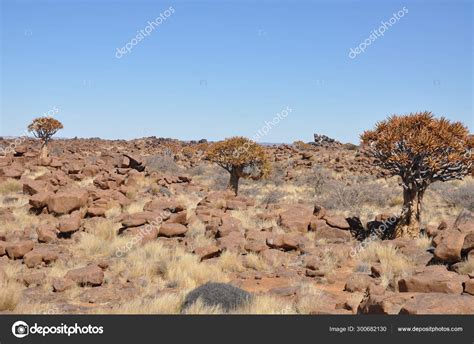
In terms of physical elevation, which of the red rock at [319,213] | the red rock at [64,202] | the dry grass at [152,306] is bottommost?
the dry grass at [152,306]

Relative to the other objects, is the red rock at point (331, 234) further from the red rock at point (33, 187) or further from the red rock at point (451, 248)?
the red rock at point (33, 187)

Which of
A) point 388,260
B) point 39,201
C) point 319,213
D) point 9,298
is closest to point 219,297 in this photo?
point 9,298

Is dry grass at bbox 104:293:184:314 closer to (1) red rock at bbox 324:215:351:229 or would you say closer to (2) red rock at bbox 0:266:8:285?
(2) red rock at bbox 0:266:8:285

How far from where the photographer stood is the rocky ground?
682 cm

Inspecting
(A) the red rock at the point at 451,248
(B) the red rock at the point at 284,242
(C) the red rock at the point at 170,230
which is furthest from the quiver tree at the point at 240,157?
(A) the red rock at the point at 451,248

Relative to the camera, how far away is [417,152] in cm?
1138

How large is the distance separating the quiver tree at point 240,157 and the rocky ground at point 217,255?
263 centimetres

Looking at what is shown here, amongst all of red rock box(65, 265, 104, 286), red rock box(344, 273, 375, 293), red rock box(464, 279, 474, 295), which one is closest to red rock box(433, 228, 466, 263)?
red rock box(344, 273, 375, 293)

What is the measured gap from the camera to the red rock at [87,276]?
26.8 feet

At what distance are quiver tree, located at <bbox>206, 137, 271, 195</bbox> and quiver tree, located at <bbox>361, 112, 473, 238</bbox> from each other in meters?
8.65

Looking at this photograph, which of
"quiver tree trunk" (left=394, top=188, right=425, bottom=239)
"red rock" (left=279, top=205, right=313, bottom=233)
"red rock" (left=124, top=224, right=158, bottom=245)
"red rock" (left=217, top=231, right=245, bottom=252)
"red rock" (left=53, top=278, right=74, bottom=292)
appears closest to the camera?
"red rock" (left=53, top=278, right=74, bottom=292)

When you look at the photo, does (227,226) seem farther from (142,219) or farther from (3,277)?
(3,277)
